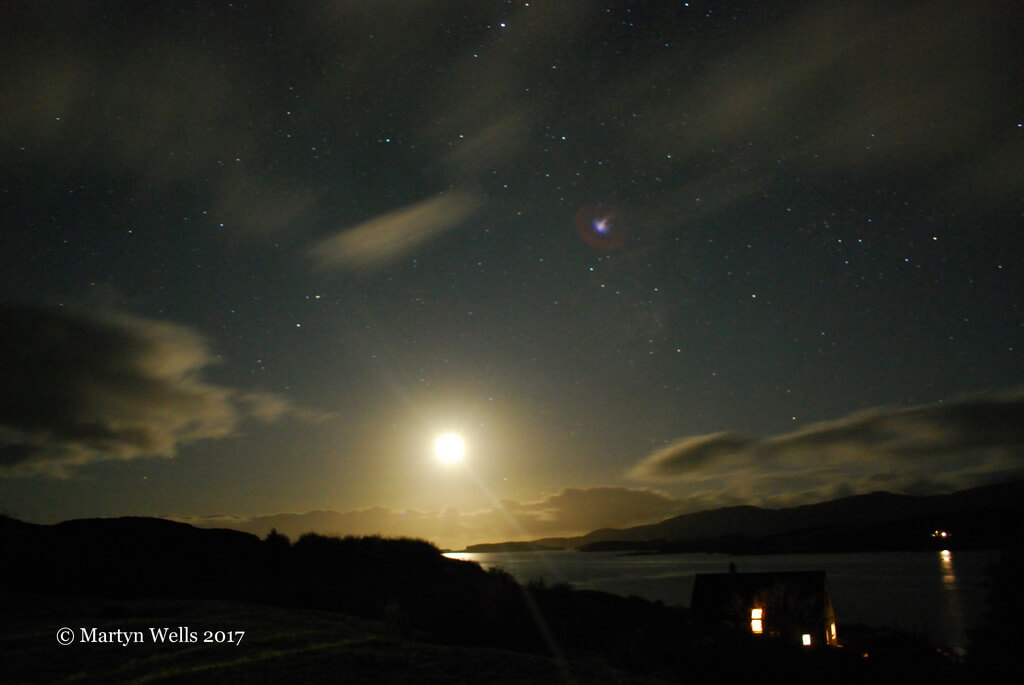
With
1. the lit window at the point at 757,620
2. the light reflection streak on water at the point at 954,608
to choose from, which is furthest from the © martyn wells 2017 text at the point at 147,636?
the light reflection streak on water at the point at 954,608

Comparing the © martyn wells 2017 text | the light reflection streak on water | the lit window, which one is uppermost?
the © martyn wells 2017 text

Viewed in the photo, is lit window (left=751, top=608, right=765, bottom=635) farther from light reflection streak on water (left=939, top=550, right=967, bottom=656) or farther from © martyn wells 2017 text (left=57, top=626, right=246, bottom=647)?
© martyn wells 2017 text (left=57, top=626, right=246, bottom=647)

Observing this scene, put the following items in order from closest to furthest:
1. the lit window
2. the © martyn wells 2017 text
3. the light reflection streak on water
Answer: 1. the © martyn wells 2017 text
2. the lit window
3. the light reflection streak on water

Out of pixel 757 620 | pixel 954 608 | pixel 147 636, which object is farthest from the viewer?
pixel 954 608

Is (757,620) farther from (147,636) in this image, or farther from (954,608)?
(954,608)

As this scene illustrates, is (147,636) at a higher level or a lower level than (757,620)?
higher

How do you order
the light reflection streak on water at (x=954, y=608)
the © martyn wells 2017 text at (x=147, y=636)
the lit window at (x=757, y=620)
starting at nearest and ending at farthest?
1. the © martyn wells 2017 text at (x=147, y=636)
2. the lit window at (x=757, y=620)
3. the light reflection streak on water at (x=954, y=608)

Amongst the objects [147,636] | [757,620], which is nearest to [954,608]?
[757,620]

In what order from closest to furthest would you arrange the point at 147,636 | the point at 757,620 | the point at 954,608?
1. the point at 147,636
2. the point at 757,620
3. the point at 954,608

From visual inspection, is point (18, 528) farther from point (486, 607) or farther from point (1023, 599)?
point (1023, 599)

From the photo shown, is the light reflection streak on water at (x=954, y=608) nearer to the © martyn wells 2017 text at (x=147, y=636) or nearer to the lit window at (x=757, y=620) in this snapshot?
the lit window at (x=757, y=620)

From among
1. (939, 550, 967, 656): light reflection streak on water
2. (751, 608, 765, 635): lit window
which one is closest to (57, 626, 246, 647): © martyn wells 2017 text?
(751, 608, 765, 635): lit window

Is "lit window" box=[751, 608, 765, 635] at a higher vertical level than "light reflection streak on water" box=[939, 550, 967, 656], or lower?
higher

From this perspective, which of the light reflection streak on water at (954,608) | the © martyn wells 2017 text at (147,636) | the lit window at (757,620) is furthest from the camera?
the light reflection streak on water at (954,608)
